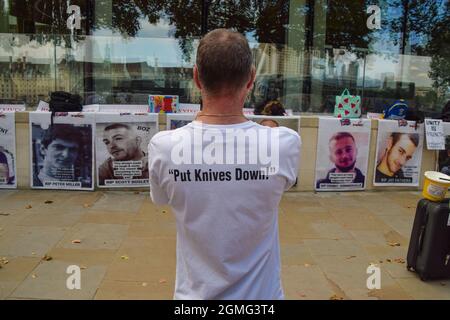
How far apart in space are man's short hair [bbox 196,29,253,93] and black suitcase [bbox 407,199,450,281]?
3.11 m

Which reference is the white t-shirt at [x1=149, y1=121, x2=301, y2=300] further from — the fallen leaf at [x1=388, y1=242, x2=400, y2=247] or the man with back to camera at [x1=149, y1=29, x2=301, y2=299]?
the fallen leaf at [x1=388, y1=242, x2=400, y2=247]

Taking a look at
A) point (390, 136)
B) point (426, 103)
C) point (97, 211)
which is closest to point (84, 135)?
point (97, 211)

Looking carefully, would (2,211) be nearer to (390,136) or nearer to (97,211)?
(97,211)

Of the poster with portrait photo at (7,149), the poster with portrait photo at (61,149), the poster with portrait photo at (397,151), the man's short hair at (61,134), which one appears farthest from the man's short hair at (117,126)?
the poster with portrait photo at (397,151)

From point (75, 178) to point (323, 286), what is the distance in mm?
4357

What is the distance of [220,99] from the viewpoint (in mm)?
1530

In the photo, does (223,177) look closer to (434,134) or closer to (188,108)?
(188,108)

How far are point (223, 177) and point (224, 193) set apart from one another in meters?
0.05

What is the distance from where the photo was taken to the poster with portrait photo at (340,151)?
7.09 m

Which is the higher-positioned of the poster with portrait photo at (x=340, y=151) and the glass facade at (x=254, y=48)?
the glass facade at (x=254, y=48)

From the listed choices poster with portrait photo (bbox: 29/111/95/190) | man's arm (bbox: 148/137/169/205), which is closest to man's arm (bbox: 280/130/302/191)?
man's arm (bbox: 148/137/169/205)

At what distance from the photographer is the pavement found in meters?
3.79

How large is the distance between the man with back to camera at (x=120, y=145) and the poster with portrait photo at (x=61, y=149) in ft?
0.68

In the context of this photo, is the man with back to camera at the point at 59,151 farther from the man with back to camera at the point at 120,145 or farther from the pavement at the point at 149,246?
the man with back to camera at the point at 120,145
